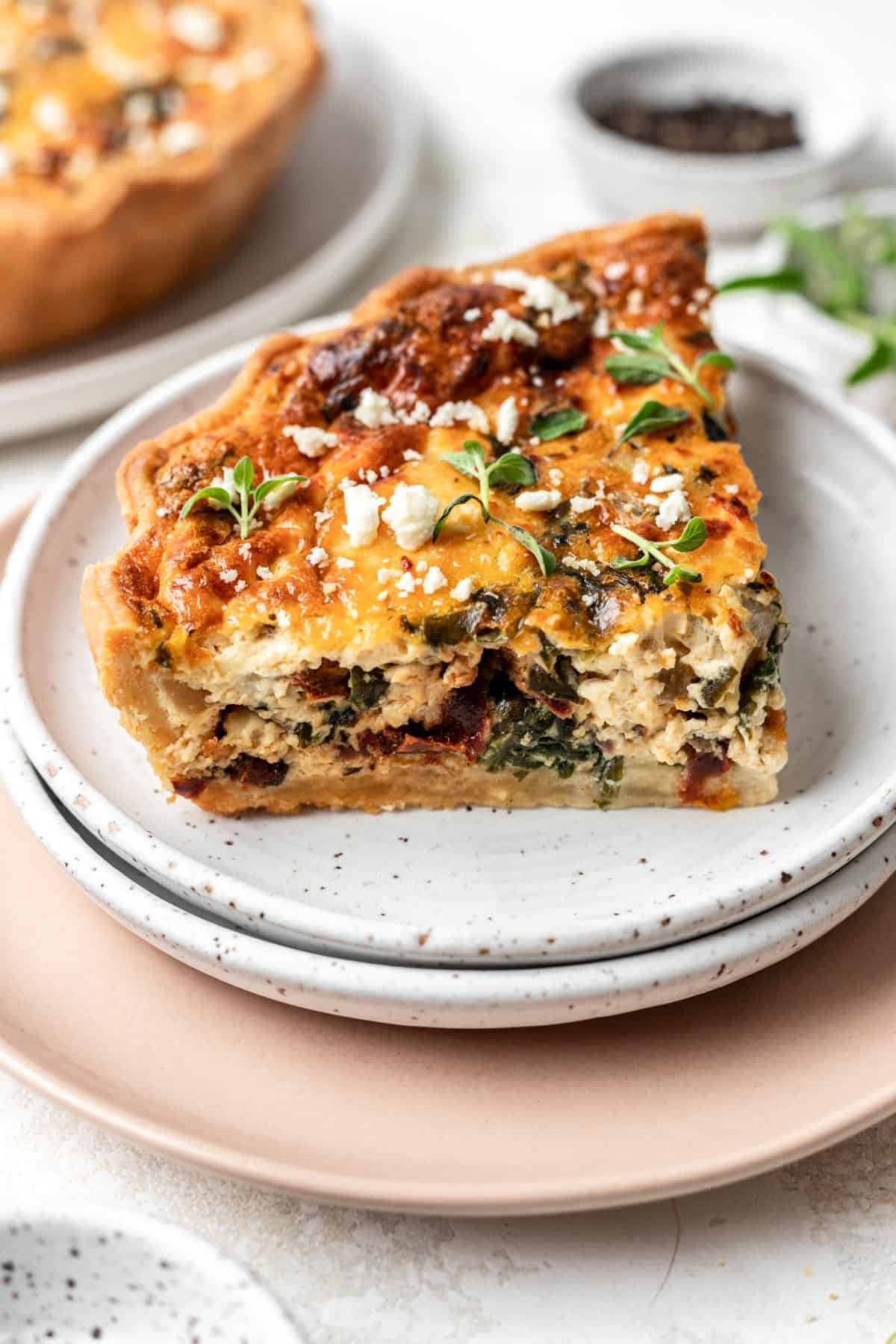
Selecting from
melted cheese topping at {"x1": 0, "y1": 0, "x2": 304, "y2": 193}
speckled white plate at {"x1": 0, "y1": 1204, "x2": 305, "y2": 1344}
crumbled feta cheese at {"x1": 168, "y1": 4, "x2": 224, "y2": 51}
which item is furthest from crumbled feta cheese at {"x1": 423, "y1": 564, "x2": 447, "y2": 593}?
crumbled feta cheese at {"x1": 168, "y1": 4, "x2": 224, "y2": 51}

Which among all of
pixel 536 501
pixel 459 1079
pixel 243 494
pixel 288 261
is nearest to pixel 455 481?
pixel 536 501

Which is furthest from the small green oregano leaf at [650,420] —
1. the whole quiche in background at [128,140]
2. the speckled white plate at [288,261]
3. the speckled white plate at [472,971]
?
the whole quiche in background at [128,140]

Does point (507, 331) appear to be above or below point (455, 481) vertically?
above

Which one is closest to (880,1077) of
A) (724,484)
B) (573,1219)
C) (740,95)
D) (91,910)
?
(573,1219)

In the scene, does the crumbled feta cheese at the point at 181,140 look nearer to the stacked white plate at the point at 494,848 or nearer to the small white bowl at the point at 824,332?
the stacked white plate at the point at 494,848

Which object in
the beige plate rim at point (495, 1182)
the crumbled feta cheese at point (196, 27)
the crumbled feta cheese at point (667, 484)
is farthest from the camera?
the crumbled feta cheese at point (196, 27)

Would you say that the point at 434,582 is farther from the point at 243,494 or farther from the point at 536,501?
the point at 243,494
